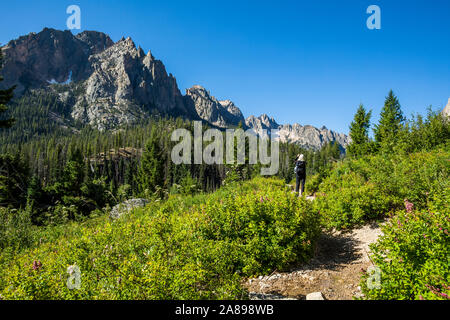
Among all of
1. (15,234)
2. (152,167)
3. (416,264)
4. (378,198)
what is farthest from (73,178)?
(416,264)

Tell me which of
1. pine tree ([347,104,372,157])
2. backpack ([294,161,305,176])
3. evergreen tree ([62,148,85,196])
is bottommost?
evergreen tree ([62,148,85,196])

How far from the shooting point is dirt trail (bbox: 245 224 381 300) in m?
3.64

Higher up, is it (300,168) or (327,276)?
(300,168)

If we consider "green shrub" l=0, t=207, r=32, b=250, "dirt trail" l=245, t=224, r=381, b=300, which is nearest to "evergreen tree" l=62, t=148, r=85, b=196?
"green shrub" l=0, t=207, r=32, b=250

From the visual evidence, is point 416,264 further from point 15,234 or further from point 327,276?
point 15,234

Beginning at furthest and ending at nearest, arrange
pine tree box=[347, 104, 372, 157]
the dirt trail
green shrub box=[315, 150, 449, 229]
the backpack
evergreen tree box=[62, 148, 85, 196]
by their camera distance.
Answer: evergreen tree box=[62, 148, 85, 196]
pine tree box=[347, 104, 372, 157]
the backpack
green shrub box=[315, 150, 449, 229]
the dirt trail

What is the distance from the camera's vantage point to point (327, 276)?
425 centimetres

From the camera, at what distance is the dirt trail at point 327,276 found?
3.64 metres

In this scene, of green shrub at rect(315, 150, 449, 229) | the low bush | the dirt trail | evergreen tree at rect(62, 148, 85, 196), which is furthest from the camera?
evergreen tree at rect(62, 148, 85, 196)

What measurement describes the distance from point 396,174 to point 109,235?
8.26 meters

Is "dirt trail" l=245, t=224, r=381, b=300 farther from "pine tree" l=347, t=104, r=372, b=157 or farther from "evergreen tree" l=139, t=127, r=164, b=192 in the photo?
"evergreen tree" l=139, t=127, r=164, b=192

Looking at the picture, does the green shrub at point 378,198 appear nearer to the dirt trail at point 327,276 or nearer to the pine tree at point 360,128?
the dirt trail at point 327,276

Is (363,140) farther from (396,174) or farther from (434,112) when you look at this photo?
(396,174)

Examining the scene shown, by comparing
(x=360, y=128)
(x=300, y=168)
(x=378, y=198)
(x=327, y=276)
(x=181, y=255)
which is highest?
(x=360, y=128)
